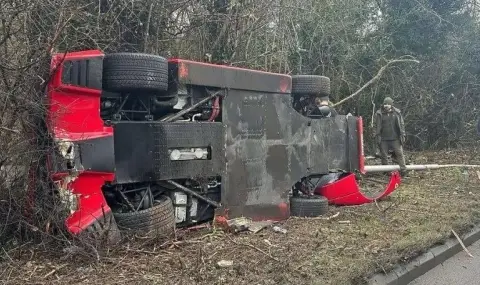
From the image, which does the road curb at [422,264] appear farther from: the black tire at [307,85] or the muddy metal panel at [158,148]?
the black tire at [307,85]

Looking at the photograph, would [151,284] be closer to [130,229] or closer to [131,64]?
[130,229]

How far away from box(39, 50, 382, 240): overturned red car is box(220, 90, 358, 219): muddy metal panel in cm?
1

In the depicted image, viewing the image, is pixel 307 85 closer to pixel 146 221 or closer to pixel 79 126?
pixel 146 221

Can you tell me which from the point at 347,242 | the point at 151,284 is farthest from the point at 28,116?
the point at 347,242

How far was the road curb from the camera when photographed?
454cm

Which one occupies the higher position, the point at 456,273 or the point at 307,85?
the point at 307,85

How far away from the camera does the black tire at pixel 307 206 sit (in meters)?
6.40

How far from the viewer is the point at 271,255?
4574 mm

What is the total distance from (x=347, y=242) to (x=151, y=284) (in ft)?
7.39

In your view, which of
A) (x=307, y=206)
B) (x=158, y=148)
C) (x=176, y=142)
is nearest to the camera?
(x=158, y=148)

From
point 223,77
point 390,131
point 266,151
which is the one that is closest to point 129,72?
point 223,77

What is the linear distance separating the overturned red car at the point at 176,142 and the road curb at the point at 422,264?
4.98 ft

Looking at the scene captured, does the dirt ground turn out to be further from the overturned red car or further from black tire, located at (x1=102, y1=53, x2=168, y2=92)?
black tire, located at (x1=102, y1=53, x2=168, y2=92)

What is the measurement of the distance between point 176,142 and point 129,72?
79cm
